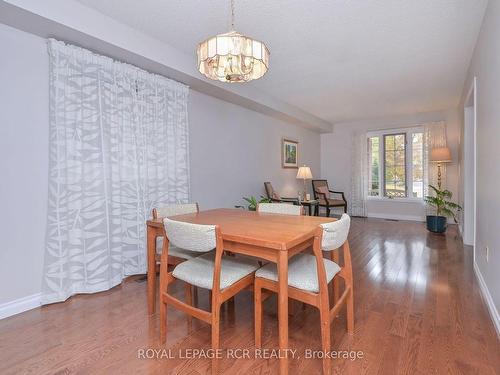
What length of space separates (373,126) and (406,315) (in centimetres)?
512

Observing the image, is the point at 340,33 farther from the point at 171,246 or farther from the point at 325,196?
the point at 325,196

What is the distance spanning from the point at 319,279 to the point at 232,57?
1.37 m

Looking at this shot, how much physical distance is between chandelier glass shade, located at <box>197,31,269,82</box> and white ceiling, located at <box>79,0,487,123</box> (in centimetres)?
63

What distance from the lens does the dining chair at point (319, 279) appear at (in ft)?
4.51

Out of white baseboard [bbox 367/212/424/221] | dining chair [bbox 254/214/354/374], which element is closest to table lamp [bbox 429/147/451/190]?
white baseboard [bbox 367/212/424/221]

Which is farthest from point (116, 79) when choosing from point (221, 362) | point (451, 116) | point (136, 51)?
point (451, 116)

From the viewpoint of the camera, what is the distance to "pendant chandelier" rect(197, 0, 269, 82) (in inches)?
62.6

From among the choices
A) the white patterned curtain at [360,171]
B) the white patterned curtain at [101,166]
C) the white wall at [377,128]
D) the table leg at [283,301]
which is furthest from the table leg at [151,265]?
the white wall at [377,128]

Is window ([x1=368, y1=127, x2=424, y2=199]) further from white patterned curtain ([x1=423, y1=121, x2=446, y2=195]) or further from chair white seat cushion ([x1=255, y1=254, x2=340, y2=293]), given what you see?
chair white seat cushion ([x1=255, y1=254, x2=340, y2=293])

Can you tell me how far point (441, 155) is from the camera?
16.1 ft

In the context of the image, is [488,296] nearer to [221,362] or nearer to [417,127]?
[221,362]

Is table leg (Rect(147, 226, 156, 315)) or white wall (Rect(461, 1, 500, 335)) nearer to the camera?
white wall (Rect(461, 1, 500, 335))

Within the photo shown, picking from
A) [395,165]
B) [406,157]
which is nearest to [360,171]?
[395,165]

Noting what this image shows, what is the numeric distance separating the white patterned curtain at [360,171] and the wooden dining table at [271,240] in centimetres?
485
